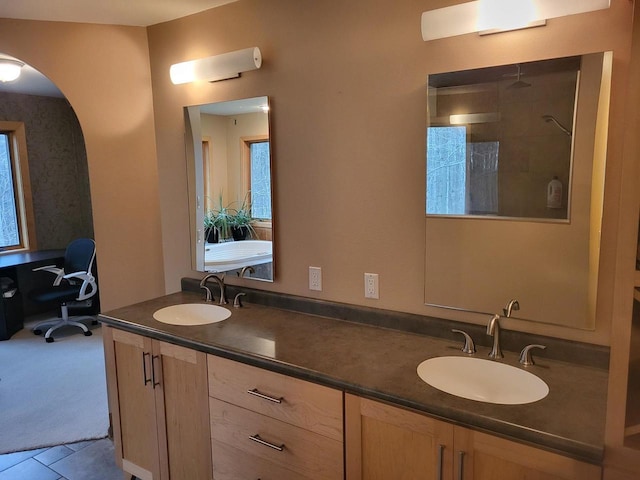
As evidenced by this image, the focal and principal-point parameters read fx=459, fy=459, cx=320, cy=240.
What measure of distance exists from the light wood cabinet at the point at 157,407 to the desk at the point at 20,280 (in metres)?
2.85

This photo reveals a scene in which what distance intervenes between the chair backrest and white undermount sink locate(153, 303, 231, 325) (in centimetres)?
280

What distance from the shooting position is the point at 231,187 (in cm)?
240

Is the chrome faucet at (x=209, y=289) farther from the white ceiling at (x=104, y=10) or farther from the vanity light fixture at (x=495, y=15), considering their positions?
the vanity light fixture at (x=495, y=15)

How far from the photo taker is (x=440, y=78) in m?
1.74

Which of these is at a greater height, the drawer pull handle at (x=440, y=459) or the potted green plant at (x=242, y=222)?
the potted green plant at (x=242, y=222)

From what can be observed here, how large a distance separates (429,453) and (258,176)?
1479 mm

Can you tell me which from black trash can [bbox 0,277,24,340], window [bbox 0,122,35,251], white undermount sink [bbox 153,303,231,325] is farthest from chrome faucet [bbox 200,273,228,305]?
window [bbox 0,122,35,251]

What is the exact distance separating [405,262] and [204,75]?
54.1 inches

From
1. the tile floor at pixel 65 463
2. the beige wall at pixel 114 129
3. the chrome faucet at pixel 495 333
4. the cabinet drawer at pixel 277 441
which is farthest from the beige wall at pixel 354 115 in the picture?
the tile floor at pixel 65 463

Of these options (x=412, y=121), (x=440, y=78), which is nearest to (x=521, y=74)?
(x=440, y=78)

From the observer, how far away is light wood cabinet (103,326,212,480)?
1932 mm

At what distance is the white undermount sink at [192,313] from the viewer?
228cm

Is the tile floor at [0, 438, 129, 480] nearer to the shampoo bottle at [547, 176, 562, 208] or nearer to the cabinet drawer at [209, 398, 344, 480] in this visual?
the cabinet drawer at [209, 398, 344, 480]

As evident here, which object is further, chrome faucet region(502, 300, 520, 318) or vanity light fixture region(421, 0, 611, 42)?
chrome faucet region(502, 300, 520, 318)
